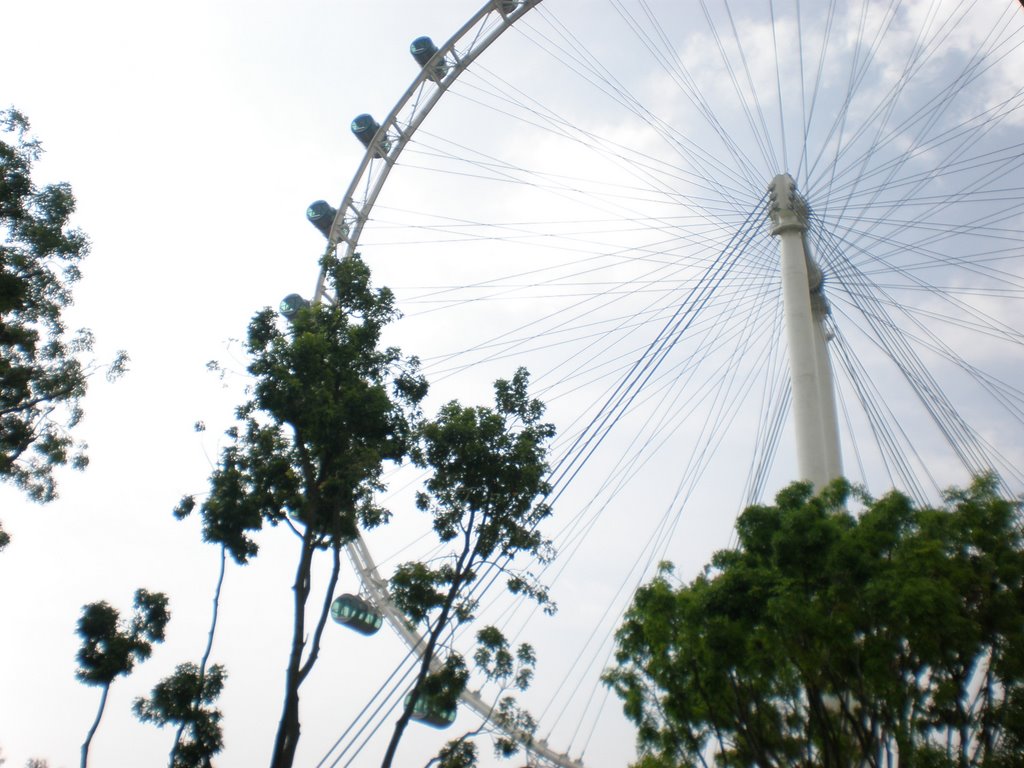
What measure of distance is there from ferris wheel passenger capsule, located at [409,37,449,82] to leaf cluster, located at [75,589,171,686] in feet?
60.7

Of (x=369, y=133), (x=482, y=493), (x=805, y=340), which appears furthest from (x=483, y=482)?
(x=369, y=133)

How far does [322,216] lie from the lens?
2764 cm

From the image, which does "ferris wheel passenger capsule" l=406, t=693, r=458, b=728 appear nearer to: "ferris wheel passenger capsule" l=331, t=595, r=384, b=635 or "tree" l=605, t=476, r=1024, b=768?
"tree" l=605, t=476, r=1024, b=768

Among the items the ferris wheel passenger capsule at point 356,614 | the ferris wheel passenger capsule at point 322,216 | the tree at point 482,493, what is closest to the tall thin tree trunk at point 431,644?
the tree at point 482,493

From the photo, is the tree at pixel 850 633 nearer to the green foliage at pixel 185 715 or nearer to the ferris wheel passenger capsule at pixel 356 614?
the green foliage at pixel 185 715

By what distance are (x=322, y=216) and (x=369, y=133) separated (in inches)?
119

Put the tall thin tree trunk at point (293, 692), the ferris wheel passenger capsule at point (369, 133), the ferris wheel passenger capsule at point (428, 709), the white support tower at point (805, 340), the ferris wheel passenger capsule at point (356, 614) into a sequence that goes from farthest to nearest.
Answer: the ferris wheel passenger capsule at point (369, 133) < the ferris wheel passenger capsule at point (356, 614) < the white support tower at point (805, 340) < the ferris wheel passenger capsule at point (428, 709) < the tall thin tree trunk at point (293, 692)

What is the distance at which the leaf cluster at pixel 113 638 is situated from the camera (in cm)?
1288

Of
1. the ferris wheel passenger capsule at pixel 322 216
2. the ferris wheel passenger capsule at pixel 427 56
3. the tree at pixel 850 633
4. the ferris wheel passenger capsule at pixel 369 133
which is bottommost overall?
the tree at pixel 850 633

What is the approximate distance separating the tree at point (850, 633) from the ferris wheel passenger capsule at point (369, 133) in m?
17.8

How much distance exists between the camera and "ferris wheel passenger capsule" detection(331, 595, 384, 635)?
969 inches

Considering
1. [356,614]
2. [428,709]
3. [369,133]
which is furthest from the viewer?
[369,133]

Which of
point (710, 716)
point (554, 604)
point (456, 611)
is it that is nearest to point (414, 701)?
point (456, 611)

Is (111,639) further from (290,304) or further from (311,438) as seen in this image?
(290,304)
